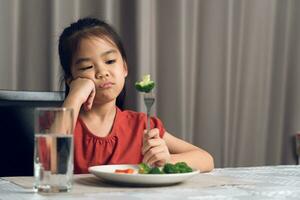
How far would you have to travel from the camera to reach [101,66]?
4.87 feet

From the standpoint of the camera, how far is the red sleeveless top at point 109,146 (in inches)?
60.4

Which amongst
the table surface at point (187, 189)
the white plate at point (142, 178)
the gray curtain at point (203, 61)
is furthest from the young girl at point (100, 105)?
the gray curtain at point (203, 61)

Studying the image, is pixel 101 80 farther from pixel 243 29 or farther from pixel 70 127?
pixel 243 29

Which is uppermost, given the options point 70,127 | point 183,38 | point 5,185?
point 183,38

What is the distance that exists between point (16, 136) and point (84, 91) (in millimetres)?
279

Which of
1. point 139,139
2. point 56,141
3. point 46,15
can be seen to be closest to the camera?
point 56,141

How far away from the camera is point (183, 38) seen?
94.0 inches

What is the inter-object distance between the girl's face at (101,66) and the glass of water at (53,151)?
1.76ft

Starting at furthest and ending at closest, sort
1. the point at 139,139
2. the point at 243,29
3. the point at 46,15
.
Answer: the point at 243,29, the point at 46,15, the point at 139,139

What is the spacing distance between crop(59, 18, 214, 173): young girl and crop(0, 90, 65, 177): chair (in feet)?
0.44

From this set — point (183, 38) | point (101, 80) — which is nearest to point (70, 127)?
point (101, 80)

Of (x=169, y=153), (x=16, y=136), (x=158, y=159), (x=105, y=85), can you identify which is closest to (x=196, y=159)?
(x=169, y=153)

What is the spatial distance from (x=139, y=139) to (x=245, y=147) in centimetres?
107

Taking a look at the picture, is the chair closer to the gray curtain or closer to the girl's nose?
the girl's nose
